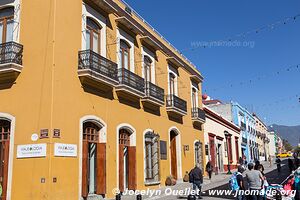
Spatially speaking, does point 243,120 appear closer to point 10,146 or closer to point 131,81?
point 131,81

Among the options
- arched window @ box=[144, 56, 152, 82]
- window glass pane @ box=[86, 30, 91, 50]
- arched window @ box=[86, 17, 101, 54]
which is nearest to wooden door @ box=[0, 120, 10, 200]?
window glass pane @ box=[86, 30, 91, 50]

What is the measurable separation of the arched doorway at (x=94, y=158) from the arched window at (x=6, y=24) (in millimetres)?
4270

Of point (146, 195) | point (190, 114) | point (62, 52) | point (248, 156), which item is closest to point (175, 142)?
point (190, 114)

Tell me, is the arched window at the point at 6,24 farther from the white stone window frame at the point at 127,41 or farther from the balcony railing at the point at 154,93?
the balcony railing at the point at 154,93

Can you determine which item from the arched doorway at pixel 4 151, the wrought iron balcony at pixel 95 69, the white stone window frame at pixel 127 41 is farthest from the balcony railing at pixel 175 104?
the arched doorway at pixel 4 151

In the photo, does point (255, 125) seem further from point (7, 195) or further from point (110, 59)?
point (7, 195)

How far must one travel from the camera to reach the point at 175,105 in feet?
71.9

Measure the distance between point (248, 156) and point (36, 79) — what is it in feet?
136

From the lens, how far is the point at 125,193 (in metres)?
15.7

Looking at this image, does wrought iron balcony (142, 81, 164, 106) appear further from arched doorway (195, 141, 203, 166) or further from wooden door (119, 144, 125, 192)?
arched doorway (195, 141, 203, 166)

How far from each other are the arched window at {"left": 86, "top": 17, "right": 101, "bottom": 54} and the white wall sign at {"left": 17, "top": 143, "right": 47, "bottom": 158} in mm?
4585

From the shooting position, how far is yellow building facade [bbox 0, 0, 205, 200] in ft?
38.9

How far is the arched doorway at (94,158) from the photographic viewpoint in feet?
45.1

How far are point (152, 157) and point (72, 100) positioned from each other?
773 cm
